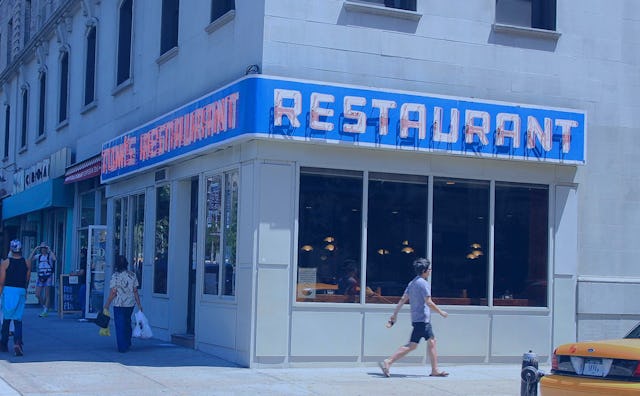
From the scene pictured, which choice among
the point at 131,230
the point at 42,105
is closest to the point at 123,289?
the point at 131,230

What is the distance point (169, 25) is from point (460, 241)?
721 centimetres

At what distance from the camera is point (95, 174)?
859 inches

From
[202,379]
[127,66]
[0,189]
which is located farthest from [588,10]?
[0,189]

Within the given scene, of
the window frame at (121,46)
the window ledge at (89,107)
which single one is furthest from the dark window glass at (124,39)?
the window ledge at (89,107)

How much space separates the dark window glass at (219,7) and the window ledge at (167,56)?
168cm

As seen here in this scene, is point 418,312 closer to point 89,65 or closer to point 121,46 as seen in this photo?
point 121,46

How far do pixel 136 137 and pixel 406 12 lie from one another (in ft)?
21.1

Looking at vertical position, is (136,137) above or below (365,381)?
above

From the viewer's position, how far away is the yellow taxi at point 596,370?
29.0 feet

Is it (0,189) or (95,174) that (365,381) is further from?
(0,189)

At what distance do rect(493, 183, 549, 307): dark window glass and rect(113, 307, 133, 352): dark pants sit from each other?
604 cm

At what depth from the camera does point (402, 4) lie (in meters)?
14.7

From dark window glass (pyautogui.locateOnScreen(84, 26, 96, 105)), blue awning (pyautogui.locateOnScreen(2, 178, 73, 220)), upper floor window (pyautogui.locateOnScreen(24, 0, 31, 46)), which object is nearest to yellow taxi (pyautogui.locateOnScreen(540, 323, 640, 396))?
dark window glass (pyautogui.locateOnScreen(84, 26, 96, 105))

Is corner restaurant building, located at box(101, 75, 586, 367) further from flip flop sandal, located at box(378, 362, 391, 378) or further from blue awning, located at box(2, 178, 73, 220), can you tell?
blue awning, located at box(2, 178, 73, 220)
